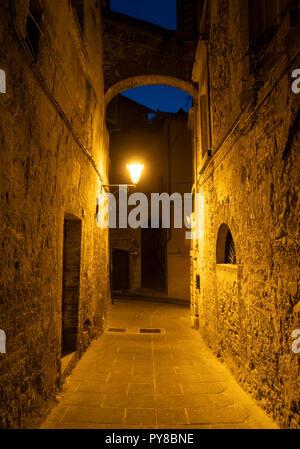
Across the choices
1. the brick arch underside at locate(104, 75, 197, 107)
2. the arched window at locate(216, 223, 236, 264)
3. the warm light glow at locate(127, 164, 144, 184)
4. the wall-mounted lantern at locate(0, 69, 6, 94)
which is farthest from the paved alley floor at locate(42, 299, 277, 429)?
the brick arch underside at locate(104, 75, 197, 107)

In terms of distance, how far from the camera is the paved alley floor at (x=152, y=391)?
312 centimetres

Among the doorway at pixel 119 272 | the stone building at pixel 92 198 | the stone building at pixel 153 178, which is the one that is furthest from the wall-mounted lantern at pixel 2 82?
the doorway at pixel 119 272

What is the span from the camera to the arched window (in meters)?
5.30

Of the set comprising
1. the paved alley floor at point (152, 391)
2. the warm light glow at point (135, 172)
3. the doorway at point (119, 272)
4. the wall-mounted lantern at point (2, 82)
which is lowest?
the paved alley floor at point (152, 391)

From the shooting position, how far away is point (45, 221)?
326cm

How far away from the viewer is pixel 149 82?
356 inches

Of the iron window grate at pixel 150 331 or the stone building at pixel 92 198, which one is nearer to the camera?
the stone building at pixel 92 198

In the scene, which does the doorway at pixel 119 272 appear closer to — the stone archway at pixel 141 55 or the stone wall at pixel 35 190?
the stone archway at pixel 141 55

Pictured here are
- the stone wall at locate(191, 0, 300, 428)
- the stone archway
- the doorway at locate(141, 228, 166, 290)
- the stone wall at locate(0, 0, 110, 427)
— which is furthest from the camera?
the doorway at locate(141, 228, 166, 290)

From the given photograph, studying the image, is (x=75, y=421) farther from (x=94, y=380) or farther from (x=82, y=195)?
(x=82, y=195)

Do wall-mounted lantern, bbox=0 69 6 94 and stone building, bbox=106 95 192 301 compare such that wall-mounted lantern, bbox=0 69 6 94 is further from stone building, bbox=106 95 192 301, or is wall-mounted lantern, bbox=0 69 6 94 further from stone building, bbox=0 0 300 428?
stone building, bbox=106 95 192 301

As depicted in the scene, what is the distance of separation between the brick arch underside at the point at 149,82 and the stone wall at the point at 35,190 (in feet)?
11.9

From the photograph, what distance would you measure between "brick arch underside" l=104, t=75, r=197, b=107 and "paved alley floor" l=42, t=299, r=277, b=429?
643cm

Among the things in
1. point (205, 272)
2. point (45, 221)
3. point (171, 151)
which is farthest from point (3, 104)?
point (171, 151)
